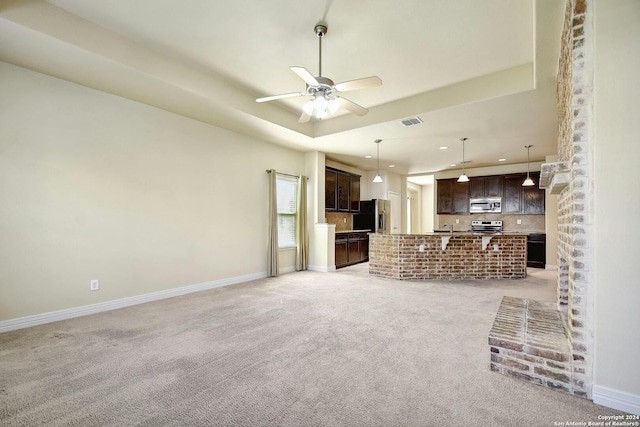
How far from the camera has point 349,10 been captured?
104 inches

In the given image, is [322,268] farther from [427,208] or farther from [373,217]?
[427,208]

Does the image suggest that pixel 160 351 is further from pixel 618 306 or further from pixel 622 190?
pixel 622 190

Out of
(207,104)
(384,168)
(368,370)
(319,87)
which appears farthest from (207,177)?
(384,168)

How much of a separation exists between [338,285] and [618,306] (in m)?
3.73

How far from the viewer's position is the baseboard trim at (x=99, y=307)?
3078mm

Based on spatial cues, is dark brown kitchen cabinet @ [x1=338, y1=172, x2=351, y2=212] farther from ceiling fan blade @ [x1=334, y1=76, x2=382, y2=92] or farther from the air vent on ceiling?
ceiling fan blade @ [x1=334, y1=76, x2=382, y2=92]

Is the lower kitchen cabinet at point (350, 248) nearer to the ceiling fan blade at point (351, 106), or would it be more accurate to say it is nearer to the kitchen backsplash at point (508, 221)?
the kitchen backsplash at point (508, 221)

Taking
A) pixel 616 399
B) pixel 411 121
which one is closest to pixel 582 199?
pixel 616 399

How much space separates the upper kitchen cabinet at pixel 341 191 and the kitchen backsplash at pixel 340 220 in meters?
0.42

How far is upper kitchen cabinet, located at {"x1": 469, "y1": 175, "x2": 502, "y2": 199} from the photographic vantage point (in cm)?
790

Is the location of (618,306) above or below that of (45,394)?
above

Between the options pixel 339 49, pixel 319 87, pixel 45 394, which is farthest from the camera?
pixel 339 49

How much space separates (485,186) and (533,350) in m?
6.99

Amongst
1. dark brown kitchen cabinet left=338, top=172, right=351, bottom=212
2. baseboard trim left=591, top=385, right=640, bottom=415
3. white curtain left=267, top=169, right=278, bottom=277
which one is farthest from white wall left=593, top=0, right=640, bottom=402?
dark brown kitchen cabinet left=338, top=172, right=351, bottom=212
